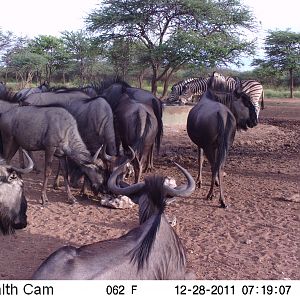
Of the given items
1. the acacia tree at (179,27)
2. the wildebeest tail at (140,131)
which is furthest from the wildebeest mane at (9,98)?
the acacia tree at (179,27)

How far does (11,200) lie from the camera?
5.39 meters

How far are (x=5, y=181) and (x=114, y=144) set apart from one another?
2.89m

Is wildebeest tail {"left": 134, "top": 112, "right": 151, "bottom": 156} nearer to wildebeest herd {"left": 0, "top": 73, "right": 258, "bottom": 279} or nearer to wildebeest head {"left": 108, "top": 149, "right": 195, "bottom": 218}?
wildebeest herd {"left": 0, "top": 73, "right": 258, "bottom": 279}

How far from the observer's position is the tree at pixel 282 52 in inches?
1362

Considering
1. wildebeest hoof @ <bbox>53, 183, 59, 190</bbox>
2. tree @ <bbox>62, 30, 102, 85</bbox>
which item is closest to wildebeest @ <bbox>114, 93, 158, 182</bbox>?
wildebeest hoof @ <bbox>53, 183, 59, 190</bbox>

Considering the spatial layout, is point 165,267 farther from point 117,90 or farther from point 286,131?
point 286,131

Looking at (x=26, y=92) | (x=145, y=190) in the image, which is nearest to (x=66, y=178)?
(x=145, y=190)

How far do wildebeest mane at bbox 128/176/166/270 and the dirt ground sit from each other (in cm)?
97

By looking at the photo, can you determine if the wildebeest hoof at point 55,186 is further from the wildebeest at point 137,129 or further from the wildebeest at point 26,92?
the wildebeest at point 26,92

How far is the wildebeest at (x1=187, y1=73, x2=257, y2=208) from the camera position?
701 cm

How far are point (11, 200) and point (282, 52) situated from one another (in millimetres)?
33407

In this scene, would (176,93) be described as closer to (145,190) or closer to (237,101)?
(237,101)

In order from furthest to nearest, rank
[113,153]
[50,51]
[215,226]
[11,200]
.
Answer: [50,51] < [113,153] < [215,226] < [11,200]

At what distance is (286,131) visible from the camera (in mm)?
14875
